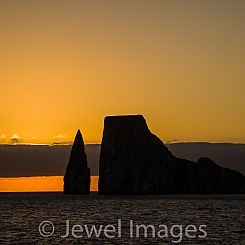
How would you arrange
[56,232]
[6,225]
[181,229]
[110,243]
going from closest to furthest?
[110,243] → [56,232] → [181,229] → [6,225]

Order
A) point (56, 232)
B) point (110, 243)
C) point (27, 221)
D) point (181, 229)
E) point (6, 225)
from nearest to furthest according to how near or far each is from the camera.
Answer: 1. point (110, 243)
2. point (56, 232)
3. point (181, 229)
4. point (6, 225)
5. point (27, 221)

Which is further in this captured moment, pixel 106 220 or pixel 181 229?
pixel 106 220

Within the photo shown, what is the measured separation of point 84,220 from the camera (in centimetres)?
11075

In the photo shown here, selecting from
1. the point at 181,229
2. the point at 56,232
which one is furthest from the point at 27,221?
the point at 181,229

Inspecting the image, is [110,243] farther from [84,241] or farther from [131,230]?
[131,230]

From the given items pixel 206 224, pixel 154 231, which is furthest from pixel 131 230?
pixel 206 224

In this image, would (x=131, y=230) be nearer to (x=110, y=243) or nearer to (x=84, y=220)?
(x=110, y=243)

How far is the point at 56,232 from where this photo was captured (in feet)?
284

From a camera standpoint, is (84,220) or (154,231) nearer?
(154,231)

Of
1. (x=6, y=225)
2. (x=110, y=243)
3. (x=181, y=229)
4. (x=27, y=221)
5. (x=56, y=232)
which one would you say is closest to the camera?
(x=110, y=243)

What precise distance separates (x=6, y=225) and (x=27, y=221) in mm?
9356

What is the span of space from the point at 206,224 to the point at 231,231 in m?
13.1

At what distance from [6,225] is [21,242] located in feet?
83.2

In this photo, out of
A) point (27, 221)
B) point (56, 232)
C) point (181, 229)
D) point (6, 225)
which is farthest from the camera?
point (27, 221)
